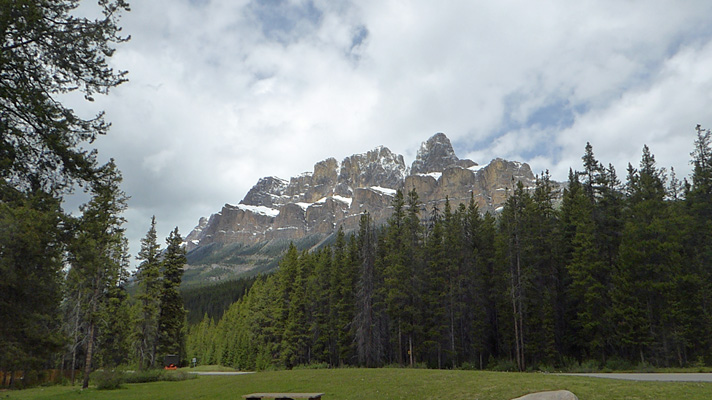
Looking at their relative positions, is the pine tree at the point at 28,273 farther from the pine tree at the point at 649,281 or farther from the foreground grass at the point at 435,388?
the pine tree at the point at 649,281

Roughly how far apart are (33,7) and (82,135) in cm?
310

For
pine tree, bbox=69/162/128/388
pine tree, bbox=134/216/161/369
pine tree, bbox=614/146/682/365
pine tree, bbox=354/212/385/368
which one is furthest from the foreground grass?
pine tree, bbox=354/212/385/368

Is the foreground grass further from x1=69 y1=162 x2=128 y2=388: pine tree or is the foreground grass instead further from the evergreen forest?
the evergreen forest

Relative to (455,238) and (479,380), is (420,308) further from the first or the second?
(479,380)

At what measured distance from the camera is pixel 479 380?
55.9 feet

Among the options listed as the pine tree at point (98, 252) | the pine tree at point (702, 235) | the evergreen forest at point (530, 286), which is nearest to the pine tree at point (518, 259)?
the evergreen forest at point (530, 286)

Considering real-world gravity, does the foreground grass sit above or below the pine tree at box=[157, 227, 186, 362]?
Result: below

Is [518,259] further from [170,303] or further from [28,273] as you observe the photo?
[28,273]

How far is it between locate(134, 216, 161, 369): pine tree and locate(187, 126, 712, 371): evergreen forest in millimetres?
15347

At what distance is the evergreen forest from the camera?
1224 inches

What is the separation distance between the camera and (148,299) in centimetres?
3691

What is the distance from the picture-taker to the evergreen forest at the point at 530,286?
31.1m

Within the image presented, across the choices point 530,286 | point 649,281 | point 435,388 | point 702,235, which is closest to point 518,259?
point 530,286

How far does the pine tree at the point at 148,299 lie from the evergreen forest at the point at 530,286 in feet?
50.4
